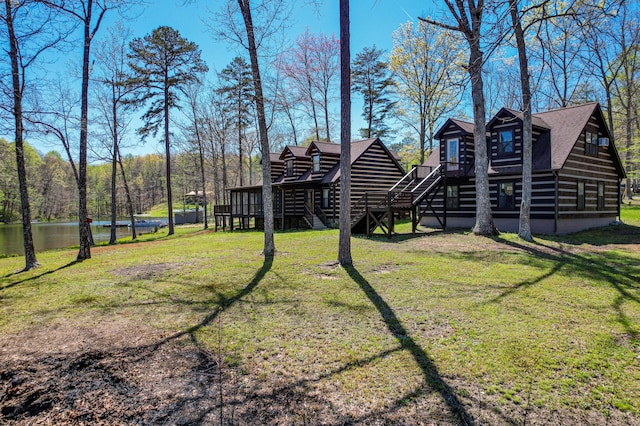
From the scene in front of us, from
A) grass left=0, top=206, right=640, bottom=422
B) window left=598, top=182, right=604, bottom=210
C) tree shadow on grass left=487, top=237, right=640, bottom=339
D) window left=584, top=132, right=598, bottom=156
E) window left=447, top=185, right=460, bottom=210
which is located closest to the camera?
grass left=0, top=206, right=640, bottom=422

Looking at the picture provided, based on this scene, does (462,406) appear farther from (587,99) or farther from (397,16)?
(587,99)

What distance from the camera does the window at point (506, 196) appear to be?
16094 mm

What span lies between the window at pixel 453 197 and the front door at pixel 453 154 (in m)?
1.11

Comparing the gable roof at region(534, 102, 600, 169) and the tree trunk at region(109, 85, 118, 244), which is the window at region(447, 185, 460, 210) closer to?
the gable roof at region(534, 102, 600, 169)

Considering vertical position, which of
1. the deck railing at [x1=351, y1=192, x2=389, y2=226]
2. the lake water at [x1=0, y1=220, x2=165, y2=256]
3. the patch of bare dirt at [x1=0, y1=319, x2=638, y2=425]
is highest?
the deck railing at [x1=351, y1=192, x2=389, y2=226]

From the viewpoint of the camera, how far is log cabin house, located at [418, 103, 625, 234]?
593 inches

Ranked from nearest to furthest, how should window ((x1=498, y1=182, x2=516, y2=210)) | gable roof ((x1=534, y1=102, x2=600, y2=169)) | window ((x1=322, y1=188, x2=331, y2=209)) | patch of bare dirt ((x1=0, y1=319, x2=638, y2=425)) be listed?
patch of bare dirt ((x1=0, y1=319, x2=638, y2=425))
gable roof ((x1=534, y1=102, x2=600, y2=169))
window ((x1=498, y1=182, x2=516, y2=210))
window ((x1=322, y1=188, x2=331, y2=209))

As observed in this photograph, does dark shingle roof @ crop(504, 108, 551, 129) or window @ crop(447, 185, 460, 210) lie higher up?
dark shingle roof @ crop(504, 108, 551, 129)

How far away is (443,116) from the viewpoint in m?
28.1

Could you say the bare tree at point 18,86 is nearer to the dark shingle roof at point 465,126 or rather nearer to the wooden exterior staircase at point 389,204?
the wooden exterior staircase at point 389,204

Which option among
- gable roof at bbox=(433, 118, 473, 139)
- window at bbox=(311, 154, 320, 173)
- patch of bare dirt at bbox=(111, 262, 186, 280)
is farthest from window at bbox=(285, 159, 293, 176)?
patch of bare dirt at bbox=(111, 262, 186, 280)

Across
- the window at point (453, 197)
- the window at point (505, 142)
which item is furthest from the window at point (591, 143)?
the window at point (453, 197)

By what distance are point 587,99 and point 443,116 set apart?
11.2 m

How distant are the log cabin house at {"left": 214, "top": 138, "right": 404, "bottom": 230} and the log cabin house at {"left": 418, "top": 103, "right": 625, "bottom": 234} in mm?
5468
